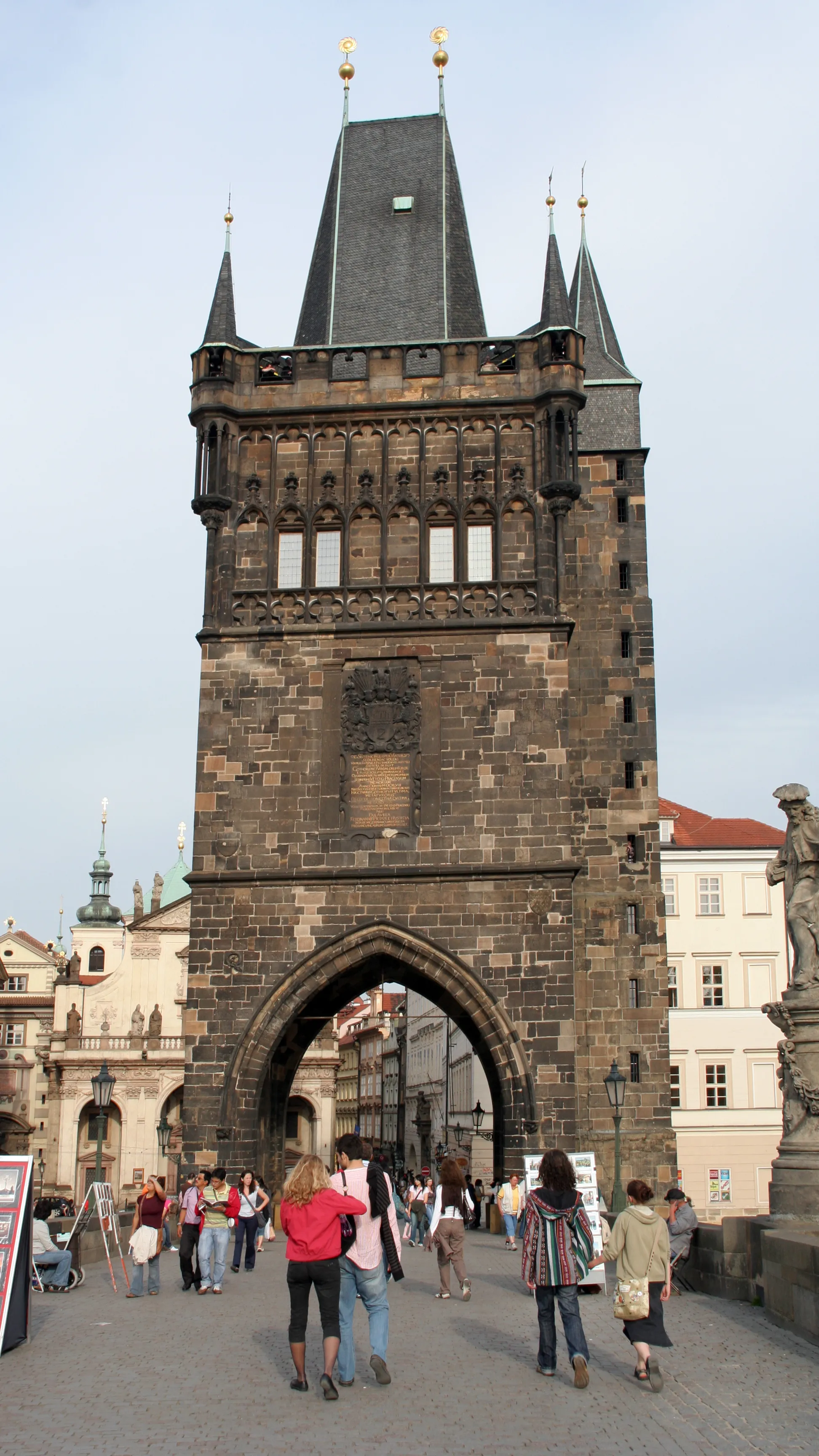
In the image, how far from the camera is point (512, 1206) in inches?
763

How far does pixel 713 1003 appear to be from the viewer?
3841 cm

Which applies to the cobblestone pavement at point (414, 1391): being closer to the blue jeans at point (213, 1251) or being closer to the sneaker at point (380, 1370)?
the sneaker at point (380, 1370)

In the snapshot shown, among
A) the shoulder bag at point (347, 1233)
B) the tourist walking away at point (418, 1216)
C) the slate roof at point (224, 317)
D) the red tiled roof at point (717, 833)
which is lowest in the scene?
the tourist walking away at point (418, 1216)

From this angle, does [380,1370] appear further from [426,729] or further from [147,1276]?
[426,729]

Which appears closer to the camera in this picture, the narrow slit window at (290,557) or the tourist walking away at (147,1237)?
the tourist walking away at (147,1237)

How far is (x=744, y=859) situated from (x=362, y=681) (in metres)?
20.2

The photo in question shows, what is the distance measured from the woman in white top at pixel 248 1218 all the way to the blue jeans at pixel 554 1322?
7751 millimetres

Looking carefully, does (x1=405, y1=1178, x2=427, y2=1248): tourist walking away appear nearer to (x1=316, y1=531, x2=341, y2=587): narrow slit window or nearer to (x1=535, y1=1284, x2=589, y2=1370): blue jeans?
(x1=316, y1=531, x2=341, y2=587): narrow slit window

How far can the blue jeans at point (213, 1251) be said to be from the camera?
12.8m

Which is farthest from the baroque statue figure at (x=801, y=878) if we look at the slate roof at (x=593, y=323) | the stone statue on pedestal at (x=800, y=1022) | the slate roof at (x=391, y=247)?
the slate roof at (x=593, y=323)

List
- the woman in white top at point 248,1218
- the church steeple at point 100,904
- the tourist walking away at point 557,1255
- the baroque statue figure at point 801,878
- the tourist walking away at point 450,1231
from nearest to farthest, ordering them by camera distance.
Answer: the tourist walking away at point 557,1255, the baroque statue figure at point 801,878, the tourist walking away at point 450,1231, the woman in white top at point 248,1218, the church steeple at point 100,904

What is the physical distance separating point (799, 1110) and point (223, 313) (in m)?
17.4

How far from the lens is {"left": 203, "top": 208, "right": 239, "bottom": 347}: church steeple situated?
2406cm

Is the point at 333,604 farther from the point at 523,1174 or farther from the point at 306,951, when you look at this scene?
the point at 523,1174
